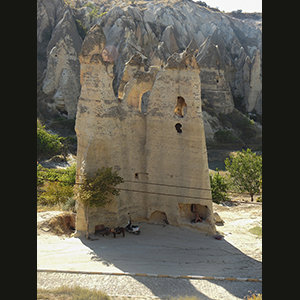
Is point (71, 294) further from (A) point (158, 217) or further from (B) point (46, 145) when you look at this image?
(B) point (46, 145)

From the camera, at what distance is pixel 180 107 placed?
66.1ft

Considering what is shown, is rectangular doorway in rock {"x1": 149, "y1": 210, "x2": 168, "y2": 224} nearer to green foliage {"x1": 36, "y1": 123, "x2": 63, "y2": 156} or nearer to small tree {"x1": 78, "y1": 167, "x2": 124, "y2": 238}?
small tree {"x1": 78, "y1": 167, "x2": 124, "y2": 238}

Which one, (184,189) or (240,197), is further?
(240,197)

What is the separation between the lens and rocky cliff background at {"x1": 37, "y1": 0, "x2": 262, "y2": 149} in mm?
48688

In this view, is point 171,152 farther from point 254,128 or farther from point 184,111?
point 254,128

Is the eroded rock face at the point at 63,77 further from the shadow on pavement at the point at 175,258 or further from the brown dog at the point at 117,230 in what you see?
the shadow on pavement at the point at 175,258

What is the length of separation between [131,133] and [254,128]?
38.2m

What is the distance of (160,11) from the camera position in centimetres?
7094

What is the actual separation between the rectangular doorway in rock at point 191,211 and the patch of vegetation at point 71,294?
26.1 feet

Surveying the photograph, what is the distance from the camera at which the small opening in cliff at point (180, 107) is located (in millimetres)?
19684

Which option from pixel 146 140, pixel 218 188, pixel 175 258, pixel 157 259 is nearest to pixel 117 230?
pixel 157 259

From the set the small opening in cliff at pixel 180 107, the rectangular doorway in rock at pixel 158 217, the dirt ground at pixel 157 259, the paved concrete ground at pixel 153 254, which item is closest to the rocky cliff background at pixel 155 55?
the small opening in cliff at pixel 180 107

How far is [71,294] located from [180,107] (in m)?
12.3

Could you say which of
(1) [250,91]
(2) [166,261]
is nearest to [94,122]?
(2) [166,261]
